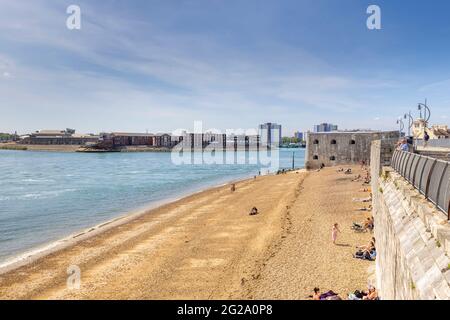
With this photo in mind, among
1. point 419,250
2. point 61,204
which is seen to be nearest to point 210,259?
point 419,250

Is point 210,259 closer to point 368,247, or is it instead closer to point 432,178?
point 368,247

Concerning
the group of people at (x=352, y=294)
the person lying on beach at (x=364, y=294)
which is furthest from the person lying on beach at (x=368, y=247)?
the person lying on beach at (x=364, y=294)

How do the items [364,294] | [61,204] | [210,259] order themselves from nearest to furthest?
[364,294] < [210,259] < [61,204]

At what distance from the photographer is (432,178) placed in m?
7.29

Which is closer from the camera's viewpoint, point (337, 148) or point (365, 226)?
point (365, 226)

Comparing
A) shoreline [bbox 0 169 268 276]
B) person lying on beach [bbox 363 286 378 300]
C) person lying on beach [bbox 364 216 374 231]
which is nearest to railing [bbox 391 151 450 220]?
person lying on beach [bbox 363 286 378 300]

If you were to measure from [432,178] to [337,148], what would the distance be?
5802 cm

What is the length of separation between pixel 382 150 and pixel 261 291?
8.47 meters

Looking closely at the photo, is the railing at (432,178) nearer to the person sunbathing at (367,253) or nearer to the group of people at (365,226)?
the person sunbathing at (367,253)

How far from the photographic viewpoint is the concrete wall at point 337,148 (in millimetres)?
60844

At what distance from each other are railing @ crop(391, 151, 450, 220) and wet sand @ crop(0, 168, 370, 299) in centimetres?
723

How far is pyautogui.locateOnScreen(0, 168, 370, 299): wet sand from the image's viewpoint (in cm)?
1568

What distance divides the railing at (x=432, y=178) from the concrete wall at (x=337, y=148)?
52.8 meters
